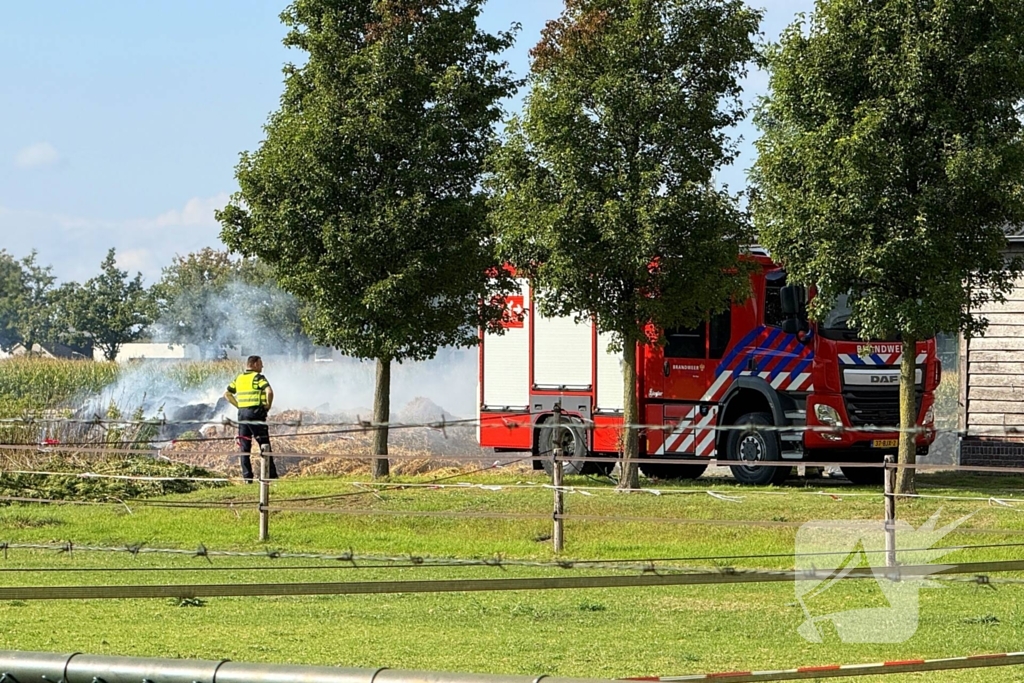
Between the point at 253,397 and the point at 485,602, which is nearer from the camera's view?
the point at 485,602

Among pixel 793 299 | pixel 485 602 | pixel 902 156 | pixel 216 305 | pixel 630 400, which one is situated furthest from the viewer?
pixel 216 305

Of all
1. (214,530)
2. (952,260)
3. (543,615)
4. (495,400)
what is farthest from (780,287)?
(543,615)

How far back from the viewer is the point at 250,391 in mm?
22047

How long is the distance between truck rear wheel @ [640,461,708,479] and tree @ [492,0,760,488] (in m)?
2.94

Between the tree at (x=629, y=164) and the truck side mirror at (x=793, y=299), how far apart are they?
1155mm

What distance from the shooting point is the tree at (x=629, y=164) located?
2105 centimetres

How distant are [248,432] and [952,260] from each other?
10.2 meters

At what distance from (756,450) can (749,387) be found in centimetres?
92

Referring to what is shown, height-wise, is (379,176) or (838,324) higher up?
(379,176)

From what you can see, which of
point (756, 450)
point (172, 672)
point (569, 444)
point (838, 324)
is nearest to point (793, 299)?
point (838, 324)

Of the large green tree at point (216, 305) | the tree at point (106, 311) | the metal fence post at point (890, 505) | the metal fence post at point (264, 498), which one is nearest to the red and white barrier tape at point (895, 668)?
the metal fence post at point (890, 505)

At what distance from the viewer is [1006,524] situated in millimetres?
17797

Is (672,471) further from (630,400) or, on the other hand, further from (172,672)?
(172,672)

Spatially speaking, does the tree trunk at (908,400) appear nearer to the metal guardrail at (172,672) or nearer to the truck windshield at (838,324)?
the truck windshield at (838,324)
